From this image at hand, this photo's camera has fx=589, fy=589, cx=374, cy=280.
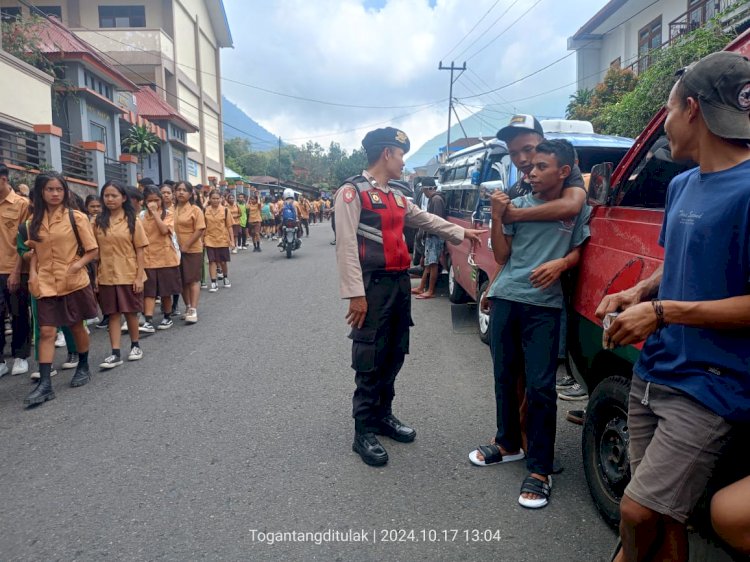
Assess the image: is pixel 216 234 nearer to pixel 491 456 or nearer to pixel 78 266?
pixel 78 266

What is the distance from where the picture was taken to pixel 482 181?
6.64m

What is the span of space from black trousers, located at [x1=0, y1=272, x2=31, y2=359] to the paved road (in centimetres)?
46

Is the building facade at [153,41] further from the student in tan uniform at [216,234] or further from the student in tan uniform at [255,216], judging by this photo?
the student in tan uniform at [216,234]

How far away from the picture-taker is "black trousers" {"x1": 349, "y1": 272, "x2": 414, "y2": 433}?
3.57 m

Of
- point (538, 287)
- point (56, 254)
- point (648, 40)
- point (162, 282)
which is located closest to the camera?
point (538, 287)

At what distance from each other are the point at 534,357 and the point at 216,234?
7.69m

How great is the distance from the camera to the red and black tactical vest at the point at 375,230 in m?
3.51

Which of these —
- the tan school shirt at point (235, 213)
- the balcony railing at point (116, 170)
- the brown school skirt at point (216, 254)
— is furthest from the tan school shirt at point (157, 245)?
the balcony railing at point (116, 170)

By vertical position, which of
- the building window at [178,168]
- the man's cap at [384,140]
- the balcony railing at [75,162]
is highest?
the building window at [178,168]

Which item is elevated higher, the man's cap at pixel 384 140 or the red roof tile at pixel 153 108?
the red roof tile at pixel 153 108

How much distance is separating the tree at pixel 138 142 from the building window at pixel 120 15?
1130 centimetres

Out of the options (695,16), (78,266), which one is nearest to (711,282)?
(78,266)

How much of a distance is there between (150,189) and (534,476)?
576cm

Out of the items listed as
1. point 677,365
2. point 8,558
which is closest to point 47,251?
point 8,558
